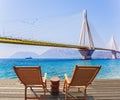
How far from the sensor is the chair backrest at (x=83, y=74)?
2670 millimetres

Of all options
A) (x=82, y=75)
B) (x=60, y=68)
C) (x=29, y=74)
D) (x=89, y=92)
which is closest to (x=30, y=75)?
(x=29, y=74)

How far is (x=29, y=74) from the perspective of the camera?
2707 millimetres

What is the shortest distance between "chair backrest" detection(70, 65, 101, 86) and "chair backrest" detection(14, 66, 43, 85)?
429mm

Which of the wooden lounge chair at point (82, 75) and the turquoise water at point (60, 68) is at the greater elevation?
the wooden lounge chair at point (82, 75)

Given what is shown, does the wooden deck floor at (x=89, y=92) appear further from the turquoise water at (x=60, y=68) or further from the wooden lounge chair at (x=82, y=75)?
the turquoise water at (x=60, y=68)

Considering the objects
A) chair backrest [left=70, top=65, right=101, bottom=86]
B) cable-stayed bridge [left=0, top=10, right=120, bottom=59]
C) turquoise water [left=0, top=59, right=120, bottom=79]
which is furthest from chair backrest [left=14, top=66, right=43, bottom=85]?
cable-stayed bridge [left=0, top=10, right=120, bottom=59]

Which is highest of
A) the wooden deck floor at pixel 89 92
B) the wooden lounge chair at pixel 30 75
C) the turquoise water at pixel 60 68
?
the wooden lounge chair at pixel 30 75

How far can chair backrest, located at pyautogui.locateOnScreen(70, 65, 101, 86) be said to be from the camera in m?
2.67

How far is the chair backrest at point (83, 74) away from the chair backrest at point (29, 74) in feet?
1.41

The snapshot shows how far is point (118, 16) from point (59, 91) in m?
29.9

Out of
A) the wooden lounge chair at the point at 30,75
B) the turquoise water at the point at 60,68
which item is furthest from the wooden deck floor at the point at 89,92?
the turquoise water at the point at 60,68

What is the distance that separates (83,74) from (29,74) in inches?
26.4

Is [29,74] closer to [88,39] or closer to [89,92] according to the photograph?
[89,92]

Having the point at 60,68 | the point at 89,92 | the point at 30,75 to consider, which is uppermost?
the point at 30,75
